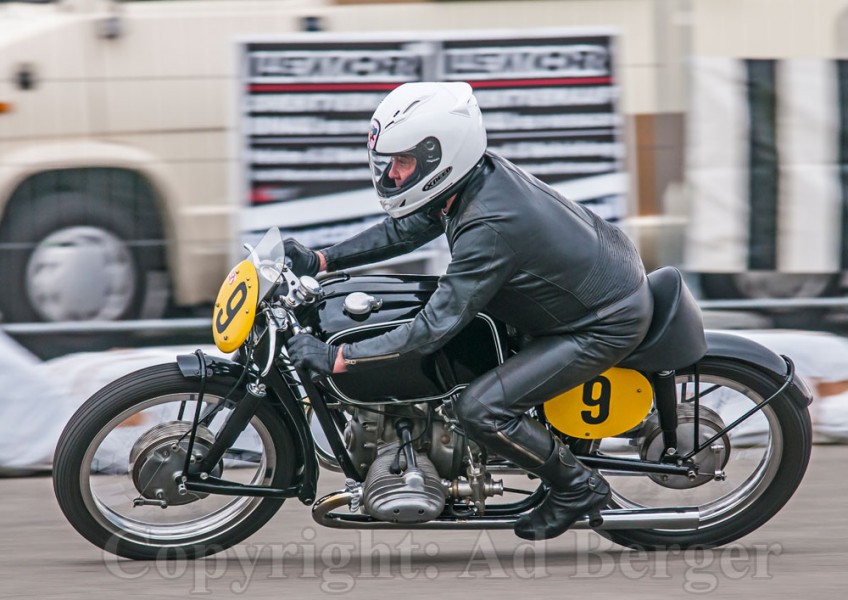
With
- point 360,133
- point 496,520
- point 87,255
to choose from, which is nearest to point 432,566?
point 496,520

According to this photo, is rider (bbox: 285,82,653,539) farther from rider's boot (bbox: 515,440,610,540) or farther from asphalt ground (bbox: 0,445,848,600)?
asphalt ground (bbox: 0,445,848,600)

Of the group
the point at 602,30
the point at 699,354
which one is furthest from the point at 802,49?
the point at 699,354

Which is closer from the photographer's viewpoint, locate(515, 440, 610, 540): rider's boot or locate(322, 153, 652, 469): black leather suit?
locate(322, 153, 652, 469): black leather suit

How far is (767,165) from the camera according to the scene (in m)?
6.31

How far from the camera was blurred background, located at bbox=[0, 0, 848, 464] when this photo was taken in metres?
6.28

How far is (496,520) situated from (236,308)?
110 centimetres

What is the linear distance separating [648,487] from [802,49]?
9.19 ft

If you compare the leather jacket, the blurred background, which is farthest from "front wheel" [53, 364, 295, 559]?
the blurred background

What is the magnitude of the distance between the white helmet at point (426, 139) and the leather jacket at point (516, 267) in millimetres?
85

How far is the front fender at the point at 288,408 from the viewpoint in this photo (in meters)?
4.15

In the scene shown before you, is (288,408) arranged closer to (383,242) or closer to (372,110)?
(383,242)

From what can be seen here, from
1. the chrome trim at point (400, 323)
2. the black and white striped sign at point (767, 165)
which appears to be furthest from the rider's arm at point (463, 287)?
the black and white striped sign at point (767, 165)

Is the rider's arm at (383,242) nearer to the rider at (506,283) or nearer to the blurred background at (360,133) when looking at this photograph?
the rider at (506,283)

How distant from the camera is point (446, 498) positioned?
4160mm
